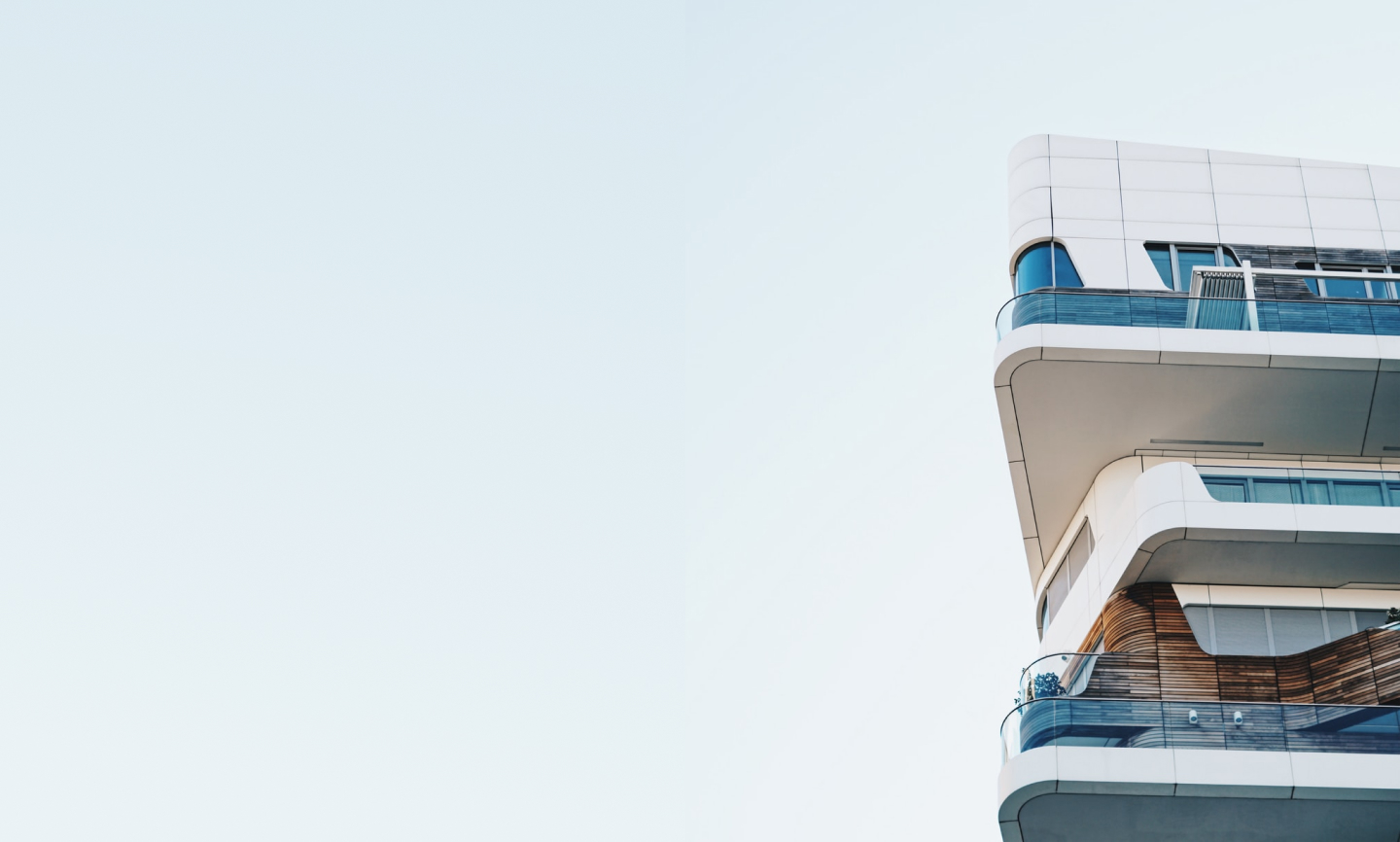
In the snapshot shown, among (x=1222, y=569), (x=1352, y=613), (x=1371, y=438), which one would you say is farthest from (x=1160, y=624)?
(x=1371, y=438)

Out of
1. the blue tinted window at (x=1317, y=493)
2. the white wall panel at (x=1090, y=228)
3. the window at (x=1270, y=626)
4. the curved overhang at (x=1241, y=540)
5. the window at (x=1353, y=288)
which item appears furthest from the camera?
the white wall panel at (x=1090, y=228)

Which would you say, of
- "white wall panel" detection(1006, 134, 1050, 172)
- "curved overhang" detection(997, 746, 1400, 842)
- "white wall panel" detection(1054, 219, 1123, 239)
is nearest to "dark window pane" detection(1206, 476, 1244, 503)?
"curved overhang" detection(997, 746, 1400, 842)

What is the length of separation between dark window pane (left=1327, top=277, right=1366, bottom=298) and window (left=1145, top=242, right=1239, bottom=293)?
1.49 meters

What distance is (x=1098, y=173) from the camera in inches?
987

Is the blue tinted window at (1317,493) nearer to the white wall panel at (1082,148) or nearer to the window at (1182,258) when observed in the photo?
the window at (1182,258)

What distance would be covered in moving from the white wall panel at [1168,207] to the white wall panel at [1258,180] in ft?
1.50

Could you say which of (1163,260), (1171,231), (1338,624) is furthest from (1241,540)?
(1171,231)

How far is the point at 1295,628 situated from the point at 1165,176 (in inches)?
325

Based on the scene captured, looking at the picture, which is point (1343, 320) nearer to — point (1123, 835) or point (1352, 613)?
point (1352, 613)

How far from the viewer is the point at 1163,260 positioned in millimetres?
24156

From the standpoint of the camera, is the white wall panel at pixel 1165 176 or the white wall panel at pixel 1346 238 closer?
the white wall panel at pixel 1346 238

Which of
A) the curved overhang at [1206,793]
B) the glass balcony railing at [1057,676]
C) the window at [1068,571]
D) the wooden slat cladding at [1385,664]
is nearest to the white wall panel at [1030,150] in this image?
the window at [1068,571]

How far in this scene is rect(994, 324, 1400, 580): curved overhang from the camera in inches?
835

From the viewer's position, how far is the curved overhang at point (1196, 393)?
21.2 meters
